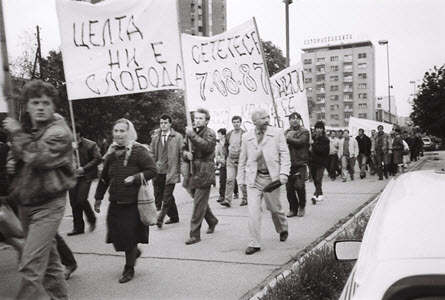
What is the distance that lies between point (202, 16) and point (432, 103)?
80.9 metres

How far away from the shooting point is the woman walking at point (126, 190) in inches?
218

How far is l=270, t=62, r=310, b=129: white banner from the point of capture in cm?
1424

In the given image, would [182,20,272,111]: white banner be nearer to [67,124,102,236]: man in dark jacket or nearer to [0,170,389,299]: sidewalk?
[67,124,102,236]: man in dark jacket

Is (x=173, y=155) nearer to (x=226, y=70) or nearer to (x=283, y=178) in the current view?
(x=226, y=70)

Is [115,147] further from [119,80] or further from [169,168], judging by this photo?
[169,168]

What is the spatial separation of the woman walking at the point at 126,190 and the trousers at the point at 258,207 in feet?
4.97

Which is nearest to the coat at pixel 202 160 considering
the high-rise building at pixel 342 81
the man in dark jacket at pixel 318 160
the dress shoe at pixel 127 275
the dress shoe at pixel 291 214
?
the dress shoe at pixel 127 275

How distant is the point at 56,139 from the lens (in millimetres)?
3951

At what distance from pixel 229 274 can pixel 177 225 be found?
3476 millimetres

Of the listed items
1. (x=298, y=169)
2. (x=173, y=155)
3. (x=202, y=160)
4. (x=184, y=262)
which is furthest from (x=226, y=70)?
(x=184, y=262)

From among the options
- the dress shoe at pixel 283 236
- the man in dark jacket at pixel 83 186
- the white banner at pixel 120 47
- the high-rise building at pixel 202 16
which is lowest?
the dress shoe at pixel 283 236

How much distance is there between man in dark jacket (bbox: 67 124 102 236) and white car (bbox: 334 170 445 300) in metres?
6.56

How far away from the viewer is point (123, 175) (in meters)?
5.69

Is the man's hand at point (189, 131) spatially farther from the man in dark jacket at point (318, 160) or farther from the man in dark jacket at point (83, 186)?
the man in dark jacket at point (318, 160)
